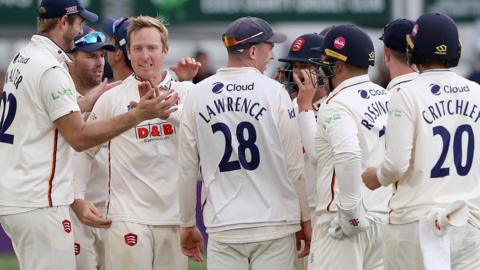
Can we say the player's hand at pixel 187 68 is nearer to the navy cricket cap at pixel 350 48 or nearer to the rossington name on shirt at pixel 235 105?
the rossington name on shirt at pixel 235 105

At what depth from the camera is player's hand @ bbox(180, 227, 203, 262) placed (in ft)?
27.7

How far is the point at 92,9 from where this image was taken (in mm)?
16797

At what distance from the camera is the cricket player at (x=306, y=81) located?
8391mm

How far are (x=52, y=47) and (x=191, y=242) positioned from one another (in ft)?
5.42

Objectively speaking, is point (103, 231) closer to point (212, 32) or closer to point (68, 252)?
point (68, 252)

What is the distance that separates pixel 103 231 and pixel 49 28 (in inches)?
74.1

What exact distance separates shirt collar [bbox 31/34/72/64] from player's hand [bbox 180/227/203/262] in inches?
56.8

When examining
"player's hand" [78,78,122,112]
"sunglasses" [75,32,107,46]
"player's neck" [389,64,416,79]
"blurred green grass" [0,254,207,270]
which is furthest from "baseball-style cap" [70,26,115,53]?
"blurred green grass" [0,254,207,270]

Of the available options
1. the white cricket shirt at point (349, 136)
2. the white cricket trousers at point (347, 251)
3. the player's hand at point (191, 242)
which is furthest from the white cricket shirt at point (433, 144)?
the player's hand at point (191, 242)

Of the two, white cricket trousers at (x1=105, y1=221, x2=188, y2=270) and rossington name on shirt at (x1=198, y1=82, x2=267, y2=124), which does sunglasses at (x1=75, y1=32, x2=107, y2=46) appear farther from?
rossington name on shirt at (x1=198, y1=82, x2=267, y2=124)

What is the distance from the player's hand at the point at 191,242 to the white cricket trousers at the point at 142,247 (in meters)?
0.34

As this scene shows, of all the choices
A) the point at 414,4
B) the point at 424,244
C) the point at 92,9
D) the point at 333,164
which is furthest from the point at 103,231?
the point at 414,4

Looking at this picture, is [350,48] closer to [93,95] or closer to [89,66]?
[93,95]

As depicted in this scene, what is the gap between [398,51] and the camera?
8492 mm
